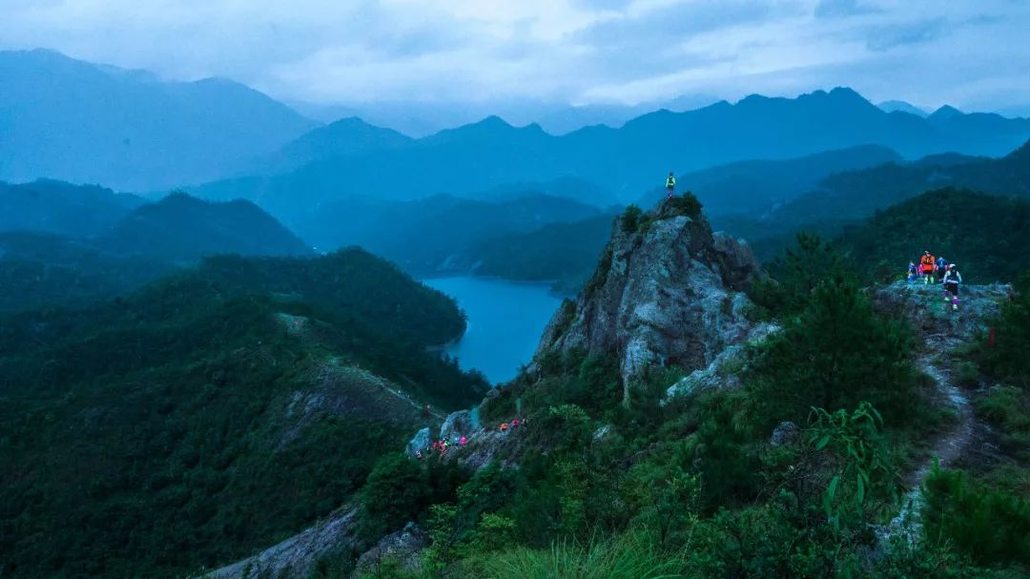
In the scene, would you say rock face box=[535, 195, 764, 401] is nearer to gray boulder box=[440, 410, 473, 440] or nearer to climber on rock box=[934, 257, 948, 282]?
gray boulder box=[440, 410, 473, 440]

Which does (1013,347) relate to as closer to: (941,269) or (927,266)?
(941,269)

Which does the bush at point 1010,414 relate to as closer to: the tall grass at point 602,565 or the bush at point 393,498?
the tall grass at point 602,565

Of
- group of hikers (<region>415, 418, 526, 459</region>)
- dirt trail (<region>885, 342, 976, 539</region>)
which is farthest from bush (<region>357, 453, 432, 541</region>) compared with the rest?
dirt trail (<region>885, 342, 976, 539</region>)

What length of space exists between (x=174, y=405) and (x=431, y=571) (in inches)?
1817

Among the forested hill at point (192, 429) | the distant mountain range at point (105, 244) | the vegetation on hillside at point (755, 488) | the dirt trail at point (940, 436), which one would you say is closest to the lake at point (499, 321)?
the forested hill at point (192, 429)

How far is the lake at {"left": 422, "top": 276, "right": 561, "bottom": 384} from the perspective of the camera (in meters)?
88.0

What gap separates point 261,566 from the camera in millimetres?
19469

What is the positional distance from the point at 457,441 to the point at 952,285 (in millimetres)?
16030

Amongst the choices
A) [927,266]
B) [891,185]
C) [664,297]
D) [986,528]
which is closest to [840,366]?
[986,528]

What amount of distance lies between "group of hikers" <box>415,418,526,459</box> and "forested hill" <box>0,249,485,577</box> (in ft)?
33.6

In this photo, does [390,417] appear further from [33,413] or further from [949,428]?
[949,428]

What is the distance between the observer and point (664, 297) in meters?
20.4

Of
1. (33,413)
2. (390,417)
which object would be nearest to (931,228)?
(390,417)

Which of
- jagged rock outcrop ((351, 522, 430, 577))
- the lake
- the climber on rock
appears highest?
the climber on rock
